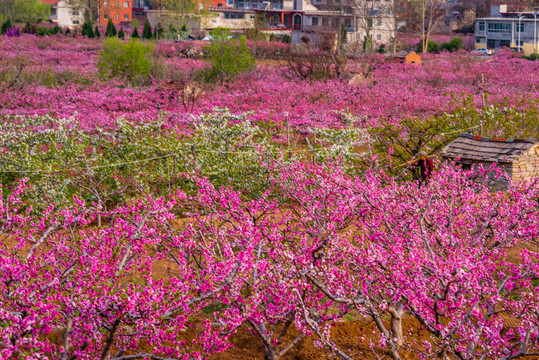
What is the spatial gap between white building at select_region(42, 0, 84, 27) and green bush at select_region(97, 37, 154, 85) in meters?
61.2

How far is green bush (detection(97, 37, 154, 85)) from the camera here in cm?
3191

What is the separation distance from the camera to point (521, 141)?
44.3 feet

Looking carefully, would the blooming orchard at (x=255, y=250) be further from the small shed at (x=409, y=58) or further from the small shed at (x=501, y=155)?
the small shed at (x=409, y=58)

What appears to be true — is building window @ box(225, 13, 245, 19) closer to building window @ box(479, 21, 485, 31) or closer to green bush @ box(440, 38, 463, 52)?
green bush @ box(440, 38, 463, 52)

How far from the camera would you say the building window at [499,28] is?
214 ft

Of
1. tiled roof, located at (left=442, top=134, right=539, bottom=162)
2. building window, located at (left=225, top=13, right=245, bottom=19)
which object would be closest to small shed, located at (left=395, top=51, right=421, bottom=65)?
tiled roof, located at (left=442, top=134, right=539, bottom=162)

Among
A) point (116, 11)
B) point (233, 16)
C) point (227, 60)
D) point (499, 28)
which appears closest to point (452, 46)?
point (499, 28)

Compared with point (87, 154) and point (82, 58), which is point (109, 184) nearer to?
point (87, 154)

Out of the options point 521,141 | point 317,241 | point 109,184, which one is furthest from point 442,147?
point 317,241

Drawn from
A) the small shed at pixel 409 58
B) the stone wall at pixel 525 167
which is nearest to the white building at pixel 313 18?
the small shed at pixel 409 58

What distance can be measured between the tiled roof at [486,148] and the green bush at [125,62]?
21.3 metres

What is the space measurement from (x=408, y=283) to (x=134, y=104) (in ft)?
Result: 69.6

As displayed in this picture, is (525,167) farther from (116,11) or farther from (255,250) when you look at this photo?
(116,11)

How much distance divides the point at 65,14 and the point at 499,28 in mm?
57825
